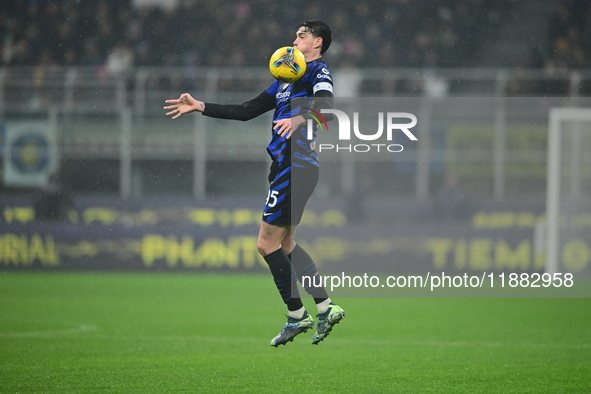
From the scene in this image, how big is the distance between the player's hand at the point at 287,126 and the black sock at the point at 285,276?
0.83m

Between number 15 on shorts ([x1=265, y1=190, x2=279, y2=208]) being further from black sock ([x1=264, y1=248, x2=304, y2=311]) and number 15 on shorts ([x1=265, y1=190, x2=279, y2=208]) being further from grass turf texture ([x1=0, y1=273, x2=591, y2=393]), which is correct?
grass turf texture ([x1=0, y1=273, x2=591, y2=393])

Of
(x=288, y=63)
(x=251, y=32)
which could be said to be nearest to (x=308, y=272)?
(x=288, y=63)

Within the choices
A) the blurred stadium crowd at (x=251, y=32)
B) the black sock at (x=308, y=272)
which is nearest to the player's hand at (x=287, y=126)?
the black sock at (x=308, y=272)

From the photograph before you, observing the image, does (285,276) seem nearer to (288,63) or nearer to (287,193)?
(287,193)

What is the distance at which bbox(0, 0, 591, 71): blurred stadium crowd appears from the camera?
14188 millimetres

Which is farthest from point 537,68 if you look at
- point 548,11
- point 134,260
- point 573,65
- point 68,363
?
point 68,363

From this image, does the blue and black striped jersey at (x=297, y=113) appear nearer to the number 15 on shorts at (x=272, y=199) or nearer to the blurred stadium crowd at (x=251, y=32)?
the number 15 on shorts at (x=272, y=199)

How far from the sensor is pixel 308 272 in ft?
15.0

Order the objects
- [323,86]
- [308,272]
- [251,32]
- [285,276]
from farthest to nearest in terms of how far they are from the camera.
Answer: [251,32] < [308,272] < [285,276] < [323,86]

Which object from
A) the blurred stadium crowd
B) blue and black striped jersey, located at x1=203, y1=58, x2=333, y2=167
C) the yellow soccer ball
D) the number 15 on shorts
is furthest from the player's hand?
the blurred stadium crowd

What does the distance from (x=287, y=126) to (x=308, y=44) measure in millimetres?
739

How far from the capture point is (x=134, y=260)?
11000 millimetres

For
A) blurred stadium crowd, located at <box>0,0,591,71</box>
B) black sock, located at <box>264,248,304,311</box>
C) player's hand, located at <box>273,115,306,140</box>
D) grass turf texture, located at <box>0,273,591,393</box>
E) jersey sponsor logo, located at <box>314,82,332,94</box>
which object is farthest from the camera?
blurred stadium crowd, located at <box>0,0,591,71</box>

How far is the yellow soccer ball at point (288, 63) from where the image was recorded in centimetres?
424
